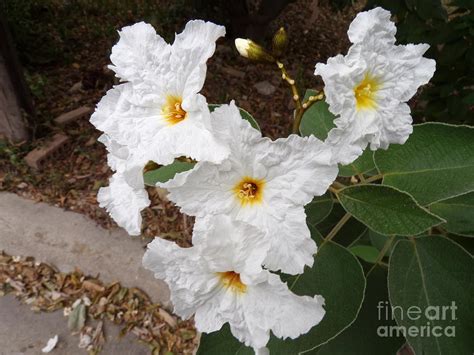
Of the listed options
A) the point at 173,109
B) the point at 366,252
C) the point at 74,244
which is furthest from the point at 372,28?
the point at 74,244

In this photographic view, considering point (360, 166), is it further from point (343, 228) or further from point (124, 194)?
point (124, 194)

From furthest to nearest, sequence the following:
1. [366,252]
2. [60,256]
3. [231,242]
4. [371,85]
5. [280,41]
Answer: [60,256]
[366,252]
[280,41]
[371,85]
[231,242]

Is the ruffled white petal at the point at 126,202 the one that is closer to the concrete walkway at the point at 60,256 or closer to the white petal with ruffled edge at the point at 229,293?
the white petal with ruffled edge at the point at 229,293

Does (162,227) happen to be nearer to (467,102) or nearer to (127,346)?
(127,346)

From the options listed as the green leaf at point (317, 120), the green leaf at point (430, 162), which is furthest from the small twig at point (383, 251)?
the green leaf at point (317, 120)

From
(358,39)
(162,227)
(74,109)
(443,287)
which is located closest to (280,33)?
(358,39)

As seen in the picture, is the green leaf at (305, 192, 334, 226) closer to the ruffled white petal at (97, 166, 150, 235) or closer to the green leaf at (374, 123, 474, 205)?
the green leaf at (374, 123, 474, 205)

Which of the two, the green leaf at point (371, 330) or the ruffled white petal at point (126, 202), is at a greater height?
the ruffled white petal at point (126, 202)

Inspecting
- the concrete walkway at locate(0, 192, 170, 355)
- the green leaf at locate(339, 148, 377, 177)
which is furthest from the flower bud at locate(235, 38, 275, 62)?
the concrete walkway at locate(0, 192, 170, 355)
